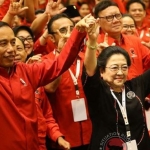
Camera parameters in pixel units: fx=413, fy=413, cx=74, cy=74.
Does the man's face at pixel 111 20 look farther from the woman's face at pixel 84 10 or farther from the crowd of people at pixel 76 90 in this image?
the woman's face at pixel 84 10

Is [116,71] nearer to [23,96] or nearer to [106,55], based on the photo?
[106,55]

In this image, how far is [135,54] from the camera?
10.4 feet

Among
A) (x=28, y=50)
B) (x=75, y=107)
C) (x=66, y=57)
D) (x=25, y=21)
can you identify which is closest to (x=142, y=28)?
(x=25, y=21)

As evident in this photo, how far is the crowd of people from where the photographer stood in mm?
2121

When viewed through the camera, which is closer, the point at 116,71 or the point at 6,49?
the point at 6,49

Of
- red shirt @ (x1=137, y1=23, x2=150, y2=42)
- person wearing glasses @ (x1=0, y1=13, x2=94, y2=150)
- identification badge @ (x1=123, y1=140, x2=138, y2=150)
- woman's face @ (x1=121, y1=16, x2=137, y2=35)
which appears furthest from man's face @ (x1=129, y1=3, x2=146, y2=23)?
person wearing glasses @ (x1=0, y1=13, x2=94, y2=150)

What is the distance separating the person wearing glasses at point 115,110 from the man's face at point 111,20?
2.18 feet

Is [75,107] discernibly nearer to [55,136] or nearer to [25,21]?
[55,136]

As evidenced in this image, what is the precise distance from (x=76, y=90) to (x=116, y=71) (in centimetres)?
42

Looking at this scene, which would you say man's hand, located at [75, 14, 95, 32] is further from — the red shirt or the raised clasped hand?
the red shirt

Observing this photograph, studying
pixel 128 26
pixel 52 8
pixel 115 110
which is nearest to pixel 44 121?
pixel 115 110

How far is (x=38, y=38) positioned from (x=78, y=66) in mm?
1041

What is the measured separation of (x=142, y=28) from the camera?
472 cm

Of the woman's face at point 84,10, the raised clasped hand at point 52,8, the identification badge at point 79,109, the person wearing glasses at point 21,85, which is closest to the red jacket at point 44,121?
Answer: the identification badge at point 79,109
